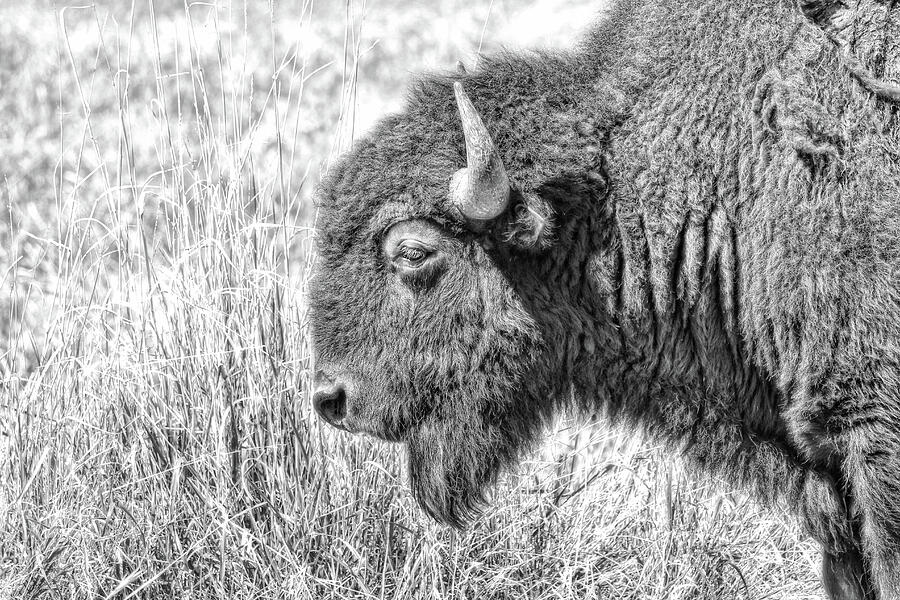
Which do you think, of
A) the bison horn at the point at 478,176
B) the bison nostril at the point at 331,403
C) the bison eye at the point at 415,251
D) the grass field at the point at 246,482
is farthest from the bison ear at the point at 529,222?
the grass field at the point at 246,482

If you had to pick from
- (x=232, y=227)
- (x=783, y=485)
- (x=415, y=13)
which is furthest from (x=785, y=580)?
(x=415, y=13)

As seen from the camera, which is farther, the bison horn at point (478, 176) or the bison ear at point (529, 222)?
the bison ear at point (529, 222)

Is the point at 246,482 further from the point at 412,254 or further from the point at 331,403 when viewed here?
the point at 412,254

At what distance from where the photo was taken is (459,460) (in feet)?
12.8

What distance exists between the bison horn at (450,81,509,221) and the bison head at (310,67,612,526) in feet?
0.06

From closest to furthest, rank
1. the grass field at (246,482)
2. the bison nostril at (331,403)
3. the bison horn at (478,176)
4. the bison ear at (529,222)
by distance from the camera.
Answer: the bison horn at (478,176), the bison ear at (529,222), the bison nostril at (331,403), the grass field at (246,482)

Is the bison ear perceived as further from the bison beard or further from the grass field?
the grass field

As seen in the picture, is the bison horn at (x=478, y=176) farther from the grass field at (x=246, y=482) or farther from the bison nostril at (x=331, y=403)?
the grass field at (x=246, y=482)

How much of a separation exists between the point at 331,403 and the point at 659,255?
125cm

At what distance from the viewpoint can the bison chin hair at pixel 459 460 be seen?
12.6 feet

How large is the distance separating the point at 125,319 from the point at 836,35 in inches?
122

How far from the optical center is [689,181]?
3.51 metres

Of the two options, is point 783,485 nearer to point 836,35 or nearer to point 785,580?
point 785,580

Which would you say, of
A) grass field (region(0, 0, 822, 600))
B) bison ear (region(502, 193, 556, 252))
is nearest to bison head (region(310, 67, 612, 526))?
bison ear (region(502, 193, 556, 252))
